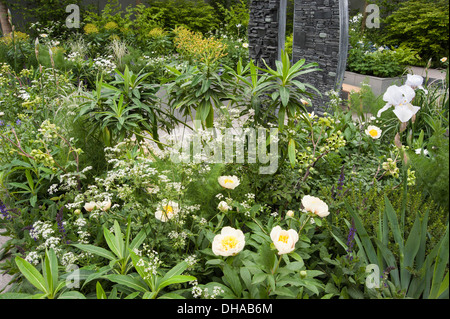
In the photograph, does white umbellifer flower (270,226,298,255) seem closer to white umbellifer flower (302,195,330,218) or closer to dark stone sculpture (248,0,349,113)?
white umbellifer flower (302,195,330,218)

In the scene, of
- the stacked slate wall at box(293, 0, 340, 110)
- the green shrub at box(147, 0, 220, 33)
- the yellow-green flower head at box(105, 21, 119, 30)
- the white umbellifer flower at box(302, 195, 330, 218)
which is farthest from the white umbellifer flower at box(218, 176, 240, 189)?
the green shrub at box(147, 0, 220, 33)

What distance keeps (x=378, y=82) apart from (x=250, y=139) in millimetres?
4444

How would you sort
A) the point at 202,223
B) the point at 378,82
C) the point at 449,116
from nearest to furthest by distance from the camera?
the point at 449,116 → the point at 202,223 → the point at 378,82

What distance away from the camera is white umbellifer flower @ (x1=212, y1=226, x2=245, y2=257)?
1116mm

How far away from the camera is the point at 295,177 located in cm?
188

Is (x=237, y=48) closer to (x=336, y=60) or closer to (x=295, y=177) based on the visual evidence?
(x=336, y=60)

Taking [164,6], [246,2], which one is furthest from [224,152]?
[246,2]

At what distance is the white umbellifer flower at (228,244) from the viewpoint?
112cm

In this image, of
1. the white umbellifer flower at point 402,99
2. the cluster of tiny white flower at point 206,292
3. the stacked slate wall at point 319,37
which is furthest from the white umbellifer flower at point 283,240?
the stacked slate wall at point 319,37

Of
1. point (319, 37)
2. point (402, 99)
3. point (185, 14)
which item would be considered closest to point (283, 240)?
point (402, 99)

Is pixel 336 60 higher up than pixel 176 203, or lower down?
higher up

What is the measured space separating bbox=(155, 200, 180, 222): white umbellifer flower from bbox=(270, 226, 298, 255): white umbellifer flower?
1.48ft

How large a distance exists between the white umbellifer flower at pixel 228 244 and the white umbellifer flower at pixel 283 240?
12 cm

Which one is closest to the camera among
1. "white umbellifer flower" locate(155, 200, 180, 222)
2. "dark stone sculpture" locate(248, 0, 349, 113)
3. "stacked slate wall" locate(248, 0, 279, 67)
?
"white umbellifer flower" locate(155, 200, 180, 222)
